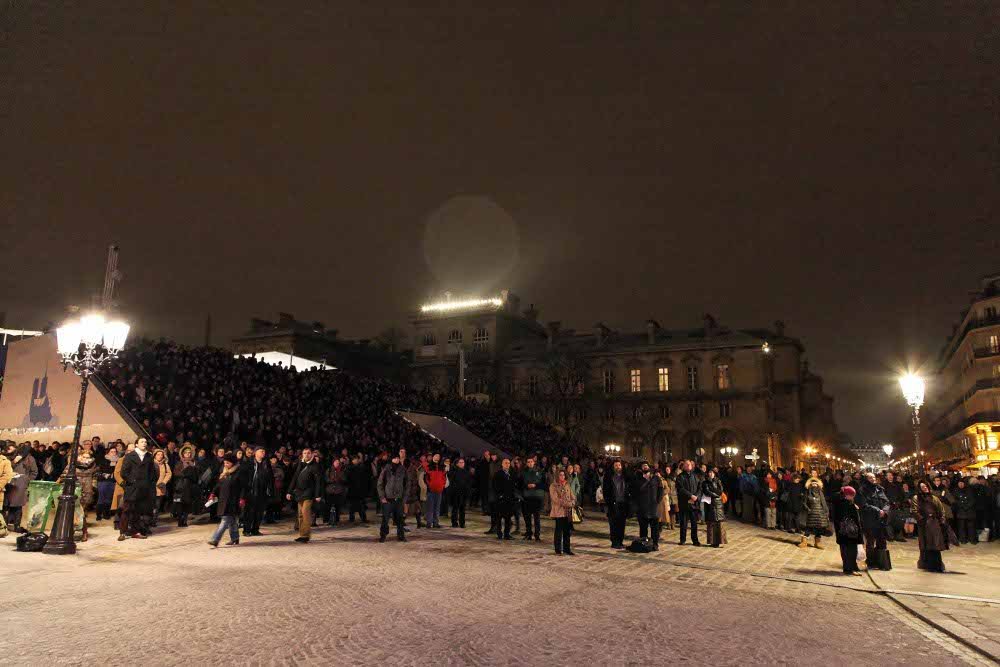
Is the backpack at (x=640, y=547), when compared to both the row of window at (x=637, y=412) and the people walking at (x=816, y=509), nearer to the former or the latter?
the people walking at (x=816, y=509)

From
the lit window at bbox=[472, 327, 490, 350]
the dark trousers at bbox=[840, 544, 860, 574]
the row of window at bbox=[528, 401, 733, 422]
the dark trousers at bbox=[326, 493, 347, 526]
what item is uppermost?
the lit window at bbox=[472, 327, 490, 350]

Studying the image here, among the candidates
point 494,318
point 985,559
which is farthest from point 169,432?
point 494,318

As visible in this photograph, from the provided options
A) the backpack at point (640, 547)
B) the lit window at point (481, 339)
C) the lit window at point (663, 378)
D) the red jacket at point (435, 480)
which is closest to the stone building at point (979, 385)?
the lit window at point (663, 378)

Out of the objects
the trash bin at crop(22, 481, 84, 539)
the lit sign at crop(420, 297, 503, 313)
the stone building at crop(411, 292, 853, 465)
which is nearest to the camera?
the trash bin at crop(22, 481, 84, 539)

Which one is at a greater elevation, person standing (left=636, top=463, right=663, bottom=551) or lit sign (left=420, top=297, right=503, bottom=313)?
lit sign (left=420, top=297, right=503, bottom=313)

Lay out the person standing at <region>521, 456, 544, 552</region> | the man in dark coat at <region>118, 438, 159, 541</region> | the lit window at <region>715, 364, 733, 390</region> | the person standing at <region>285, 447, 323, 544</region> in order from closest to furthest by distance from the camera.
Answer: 1. the man in dark coat at <region>118, 438, 159, 541</region>
2. the person standing at <region>285, 447, 323, 544</region>
3. the person standing at <region>521, 456, 544, 552</region>
4. the lit window at <region>715, 364, 733, 390</region>

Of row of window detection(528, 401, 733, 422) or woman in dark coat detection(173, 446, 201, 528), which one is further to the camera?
row of window detection(528, 401, 733, 422)

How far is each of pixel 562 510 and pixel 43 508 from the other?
32.3 feet

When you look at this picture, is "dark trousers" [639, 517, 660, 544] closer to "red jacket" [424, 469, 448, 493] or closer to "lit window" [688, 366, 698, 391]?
"red jacket" [424, 469, 448, 493]

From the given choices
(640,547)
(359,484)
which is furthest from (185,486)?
(640,547)

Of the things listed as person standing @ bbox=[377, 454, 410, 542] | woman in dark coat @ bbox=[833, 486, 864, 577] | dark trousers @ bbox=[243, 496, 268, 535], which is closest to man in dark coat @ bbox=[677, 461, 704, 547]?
woman in dark coat @ bbox=[833, 486, 864, 577]

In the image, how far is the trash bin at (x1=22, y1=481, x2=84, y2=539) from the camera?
1191 cm

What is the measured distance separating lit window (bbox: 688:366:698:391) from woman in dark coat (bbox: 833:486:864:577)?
53368 millimetres

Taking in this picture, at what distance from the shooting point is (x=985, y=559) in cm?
1388
